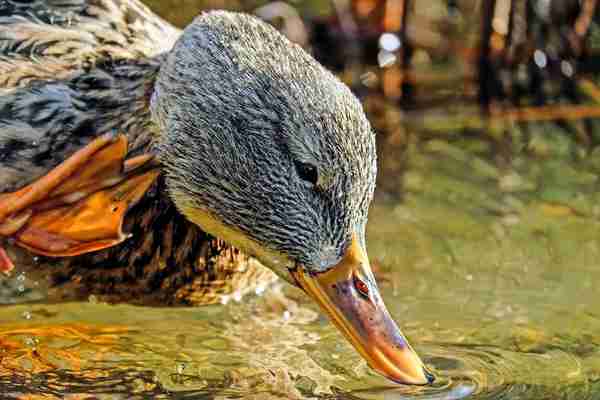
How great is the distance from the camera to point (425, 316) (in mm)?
5332

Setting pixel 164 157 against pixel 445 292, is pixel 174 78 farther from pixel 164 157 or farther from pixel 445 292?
pixel 445 292

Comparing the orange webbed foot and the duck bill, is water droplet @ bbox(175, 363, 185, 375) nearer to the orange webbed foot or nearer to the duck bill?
the orange webbed foot

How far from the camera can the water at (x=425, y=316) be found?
15.3 feet

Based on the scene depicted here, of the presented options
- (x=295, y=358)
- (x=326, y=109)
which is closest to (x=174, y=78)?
(x=326, y=109)

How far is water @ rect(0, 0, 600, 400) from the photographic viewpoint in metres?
4.67

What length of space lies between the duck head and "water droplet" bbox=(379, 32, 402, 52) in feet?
8.68

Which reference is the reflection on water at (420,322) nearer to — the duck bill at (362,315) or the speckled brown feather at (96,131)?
the speckled brown feather at (96,131)

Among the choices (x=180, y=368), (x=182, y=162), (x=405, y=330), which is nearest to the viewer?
(x=182, y=162)

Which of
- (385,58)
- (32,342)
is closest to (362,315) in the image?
(32,342)

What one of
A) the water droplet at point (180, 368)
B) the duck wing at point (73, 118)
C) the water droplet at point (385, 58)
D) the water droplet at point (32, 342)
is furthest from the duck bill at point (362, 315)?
the water droplet at point (385, 58)

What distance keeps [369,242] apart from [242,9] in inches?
76.0

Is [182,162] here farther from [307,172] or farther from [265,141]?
[307,172]

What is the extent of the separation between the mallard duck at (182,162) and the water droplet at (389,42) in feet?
6.80

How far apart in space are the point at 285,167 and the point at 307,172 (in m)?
0.08
